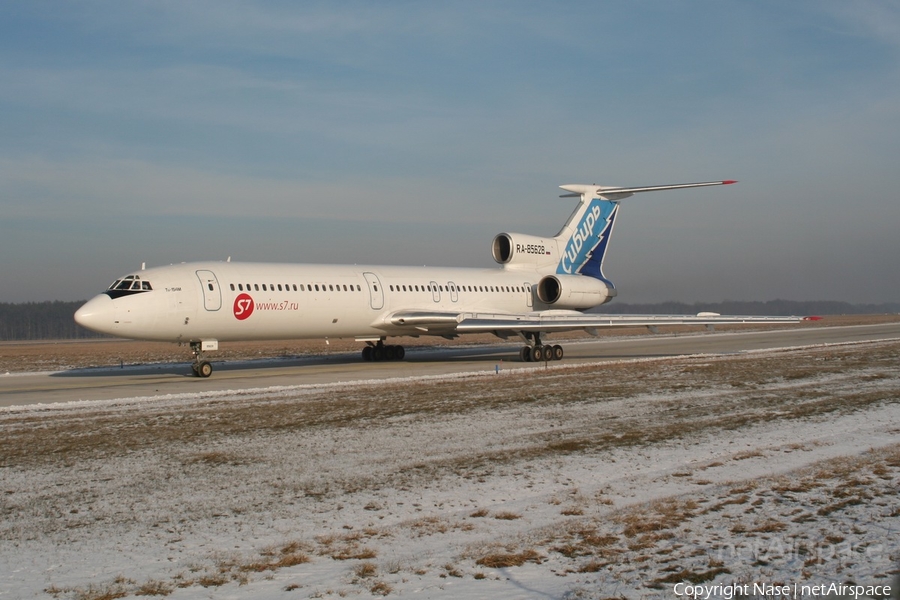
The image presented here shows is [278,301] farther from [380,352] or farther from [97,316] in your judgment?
Answer: [380,352]

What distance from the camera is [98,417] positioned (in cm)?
1416

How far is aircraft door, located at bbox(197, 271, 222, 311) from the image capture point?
22984 mm

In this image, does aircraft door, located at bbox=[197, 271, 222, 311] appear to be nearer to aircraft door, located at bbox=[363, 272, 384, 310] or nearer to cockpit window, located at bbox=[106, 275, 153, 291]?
cockpit window, located at bbox=[106, 275, 153, 291]

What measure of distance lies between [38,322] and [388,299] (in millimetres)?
126682

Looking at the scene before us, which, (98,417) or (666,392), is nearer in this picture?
(98,417)

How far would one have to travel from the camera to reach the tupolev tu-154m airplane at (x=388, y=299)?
22375 mm

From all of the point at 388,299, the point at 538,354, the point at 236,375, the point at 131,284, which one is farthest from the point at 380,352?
the point at 131,284

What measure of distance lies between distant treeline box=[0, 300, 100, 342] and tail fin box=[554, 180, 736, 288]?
367 feet

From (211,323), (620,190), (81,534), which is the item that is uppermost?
(620,190)

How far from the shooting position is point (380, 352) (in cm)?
3050

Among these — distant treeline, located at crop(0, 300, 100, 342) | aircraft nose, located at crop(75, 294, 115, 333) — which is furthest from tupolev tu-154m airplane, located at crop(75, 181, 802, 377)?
distant treeline, located at crop(0, 300, 100, 342)

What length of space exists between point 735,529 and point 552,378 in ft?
44.3

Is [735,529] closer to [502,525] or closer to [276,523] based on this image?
[502,525]

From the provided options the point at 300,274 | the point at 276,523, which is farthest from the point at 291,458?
the point at 300,274
